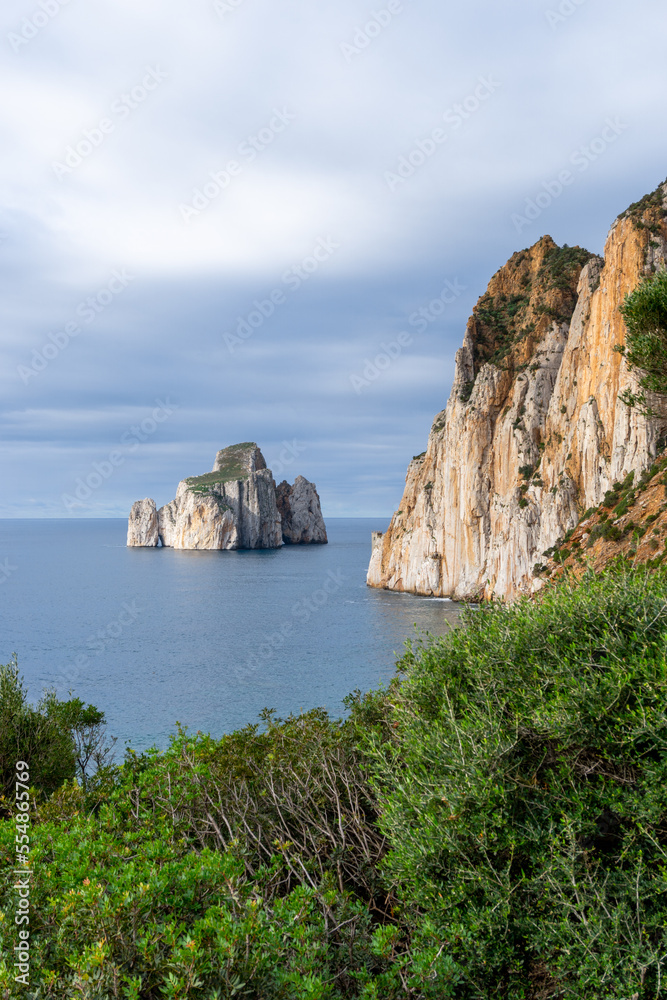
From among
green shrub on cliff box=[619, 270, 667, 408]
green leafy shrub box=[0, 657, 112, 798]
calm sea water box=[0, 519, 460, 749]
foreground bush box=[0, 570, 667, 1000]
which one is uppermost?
green shrub on cliff box=[619, 270, 667, 408]

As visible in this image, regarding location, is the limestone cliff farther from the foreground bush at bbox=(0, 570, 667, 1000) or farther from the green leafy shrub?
the foreground bush at bbox=(0, 570, 667, 1000)

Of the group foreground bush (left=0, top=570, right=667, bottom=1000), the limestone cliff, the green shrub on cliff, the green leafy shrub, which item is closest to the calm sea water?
foreground bush (left=0, top=570, right=667, bottom=1000)

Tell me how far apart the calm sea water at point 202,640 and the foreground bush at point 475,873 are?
10.4ft

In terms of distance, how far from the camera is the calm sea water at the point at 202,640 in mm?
39938

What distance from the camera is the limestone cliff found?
56094 millimetres

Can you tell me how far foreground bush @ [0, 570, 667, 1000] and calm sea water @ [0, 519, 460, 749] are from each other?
3.16 m

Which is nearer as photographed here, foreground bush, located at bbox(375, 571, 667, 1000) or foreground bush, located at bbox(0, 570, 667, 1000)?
foreground bush, located at bbox(0, 570, 667, 1000)

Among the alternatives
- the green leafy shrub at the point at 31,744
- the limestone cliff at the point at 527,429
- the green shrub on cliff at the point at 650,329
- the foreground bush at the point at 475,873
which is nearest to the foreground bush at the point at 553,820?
Answer: the foreground bush at the point at 475,873

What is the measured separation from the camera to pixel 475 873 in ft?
22.5

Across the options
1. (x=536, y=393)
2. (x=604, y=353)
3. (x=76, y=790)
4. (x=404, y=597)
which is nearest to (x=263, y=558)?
(x=404, y=597)

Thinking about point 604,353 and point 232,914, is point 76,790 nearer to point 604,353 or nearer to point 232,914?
point 232,914

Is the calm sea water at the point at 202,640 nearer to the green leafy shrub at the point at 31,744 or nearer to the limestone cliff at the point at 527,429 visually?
the limestone cliff at the point at 527,429

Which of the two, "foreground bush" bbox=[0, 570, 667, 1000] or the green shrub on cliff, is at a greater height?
the green shrub on cliff

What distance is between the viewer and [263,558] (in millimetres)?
167875
